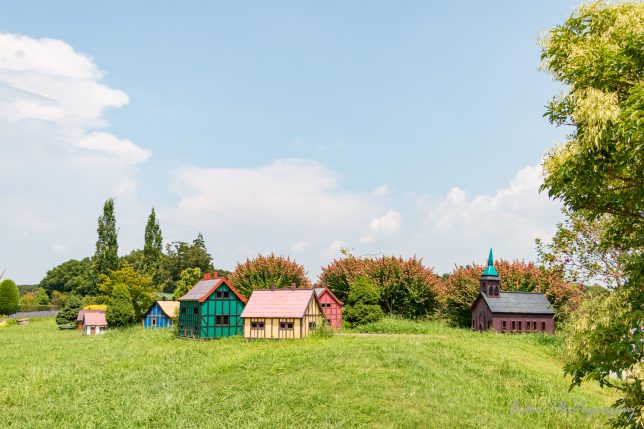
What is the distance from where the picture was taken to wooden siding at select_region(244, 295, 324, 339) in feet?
113

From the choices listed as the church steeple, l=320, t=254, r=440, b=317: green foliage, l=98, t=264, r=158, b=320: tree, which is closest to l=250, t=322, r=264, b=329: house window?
l=320, t=254, r=440, b=317: green foliage

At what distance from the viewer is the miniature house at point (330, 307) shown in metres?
41.5

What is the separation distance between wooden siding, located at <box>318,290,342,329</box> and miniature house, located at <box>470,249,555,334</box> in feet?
38.2

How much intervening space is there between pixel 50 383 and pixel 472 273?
3488 cm

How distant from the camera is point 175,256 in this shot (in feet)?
324

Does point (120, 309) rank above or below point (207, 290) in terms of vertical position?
below

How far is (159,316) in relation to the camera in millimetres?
46031

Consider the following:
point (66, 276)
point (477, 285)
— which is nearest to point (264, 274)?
point (477, 285)

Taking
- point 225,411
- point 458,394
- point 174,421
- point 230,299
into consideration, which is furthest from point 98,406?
point 230,299

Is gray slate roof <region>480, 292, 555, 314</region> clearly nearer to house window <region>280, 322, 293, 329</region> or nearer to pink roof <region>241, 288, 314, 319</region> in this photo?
pink roof <region>241, 288, 314, 319</region>

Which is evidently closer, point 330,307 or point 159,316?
point 330,307

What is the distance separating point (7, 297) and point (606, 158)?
83429mm

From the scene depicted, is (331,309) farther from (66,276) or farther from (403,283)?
(66,276)

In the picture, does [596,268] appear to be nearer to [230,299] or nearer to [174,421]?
[230,299]
